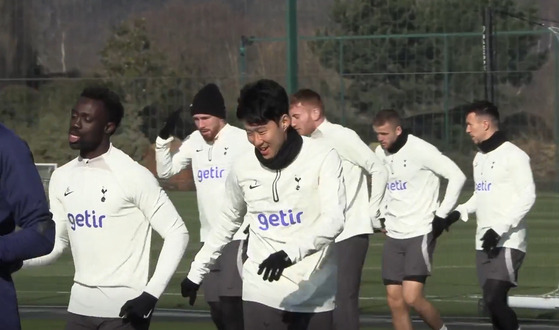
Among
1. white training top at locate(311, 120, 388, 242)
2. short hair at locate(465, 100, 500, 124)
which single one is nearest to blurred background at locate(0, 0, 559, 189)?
short hair at locate(465, 100, 500, 124)

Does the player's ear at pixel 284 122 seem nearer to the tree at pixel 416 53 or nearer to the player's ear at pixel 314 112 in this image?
the player's ear at pixel 314 112

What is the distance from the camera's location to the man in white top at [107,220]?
25.3 ft

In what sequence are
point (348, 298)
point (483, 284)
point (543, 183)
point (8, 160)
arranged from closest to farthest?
1. point (8, 160)
2. point (348, 298)
3. point (483, 284)
4. point (543, 183)

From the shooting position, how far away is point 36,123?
688 inches

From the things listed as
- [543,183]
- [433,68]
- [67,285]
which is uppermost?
[433,68]

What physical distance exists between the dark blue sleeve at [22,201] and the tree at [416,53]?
10.1m

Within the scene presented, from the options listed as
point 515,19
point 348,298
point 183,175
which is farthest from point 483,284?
point 515,19

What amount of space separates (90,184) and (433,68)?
413 inches

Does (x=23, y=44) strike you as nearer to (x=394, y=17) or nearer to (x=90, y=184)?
(x=394, y=17)

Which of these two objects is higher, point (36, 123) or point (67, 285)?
point (36, 123)

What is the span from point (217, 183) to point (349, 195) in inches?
37.0

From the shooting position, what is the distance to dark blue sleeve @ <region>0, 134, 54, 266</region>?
18.4 feet

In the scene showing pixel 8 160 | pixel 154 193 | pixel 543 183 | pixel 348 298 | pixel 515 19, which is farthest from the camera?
pixel 515 19

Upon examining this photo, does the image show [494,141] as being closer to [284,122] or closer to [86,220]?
[284,122]
